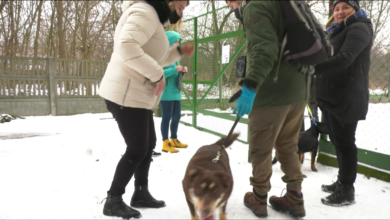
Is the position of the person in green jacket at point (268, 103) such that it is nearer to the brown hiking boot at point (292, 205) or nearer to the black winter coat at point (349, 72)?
the brown hiking boot at point (292, 205)

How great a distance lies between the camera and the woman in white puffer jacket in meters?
1.98

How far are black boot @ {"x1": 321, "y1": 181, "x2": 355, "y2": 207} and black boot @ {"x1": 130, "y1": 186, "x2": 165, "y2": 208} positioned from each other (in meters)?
1.69

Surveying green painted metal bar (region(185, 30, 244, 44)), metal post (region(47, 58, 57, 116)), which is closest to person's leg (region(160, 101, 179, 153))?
green painted metal bar (region(185, 30, 244, 44))

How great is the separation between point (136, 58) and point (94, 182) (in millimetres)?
1862

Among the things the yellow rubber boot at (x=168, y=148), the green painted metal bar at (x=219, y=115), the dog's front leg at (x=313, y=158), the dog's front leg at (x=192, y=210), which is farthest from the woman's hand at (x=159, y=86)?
the green painted metal bar at (x=219, y=115)

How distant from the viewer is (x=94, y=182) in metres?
3.13

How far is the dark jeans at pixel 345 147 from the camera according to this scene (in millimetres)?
2613

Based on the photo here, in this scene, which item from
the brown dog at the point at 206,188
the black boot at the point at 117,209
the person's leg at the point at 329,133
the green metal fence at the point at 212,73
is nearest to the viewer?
the brown dog at the point at 206,188

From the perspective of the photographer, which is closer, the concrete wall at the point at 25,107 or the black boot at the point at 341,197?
the black boot at the point at 341,197

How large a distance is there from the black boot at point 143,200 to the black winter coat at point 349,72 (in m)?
1.97

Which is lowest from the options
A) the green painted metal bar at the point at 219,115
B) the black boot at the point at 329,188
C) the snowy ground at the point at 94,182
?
the snowy ground at the point at 94,182

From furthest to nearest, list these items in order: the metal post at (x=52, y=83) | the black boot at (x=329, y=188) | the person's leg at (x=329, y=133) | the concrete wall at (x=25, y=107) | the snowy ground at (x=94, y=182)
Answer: the metal post at (x=52, y=83) → the concrete wall at (x=25, y=107) → the black boot at (x=329, y=188) → the person's leg at (x=329, y=133) → the snowy ground at (x=94, y=182)

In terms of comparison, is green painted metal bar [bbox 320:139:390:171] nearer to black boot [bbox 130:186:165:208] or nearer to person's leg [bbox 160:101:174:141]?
black boot [bbox 130:186:165:208]

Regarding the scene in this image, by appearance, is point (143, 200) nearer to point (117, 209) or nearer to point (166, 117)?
point (117, 209)
